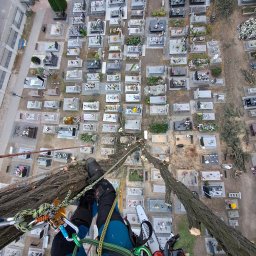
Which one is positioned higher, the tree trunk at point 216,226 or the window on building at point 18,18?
the window on building at point 18,18

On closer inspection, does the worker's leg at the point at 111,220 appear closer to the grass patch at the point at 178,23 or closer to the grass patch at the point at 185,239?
the grass patch at the point at 185,239

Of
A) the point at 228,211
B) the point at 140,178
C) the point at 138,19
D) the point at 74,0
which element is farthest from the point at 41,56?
the point at 228,211

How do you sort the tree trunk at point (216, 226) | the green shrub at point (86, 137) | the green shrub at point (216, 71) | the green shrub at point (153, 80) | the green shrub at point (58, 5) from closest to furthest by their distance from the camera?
the tree trunk at point (216, 226) < the green shrub at point (216, 71) < the green shrub at point (86, 137) < the green shrub at point (153, 80) < the green shrub at point (58, 5)

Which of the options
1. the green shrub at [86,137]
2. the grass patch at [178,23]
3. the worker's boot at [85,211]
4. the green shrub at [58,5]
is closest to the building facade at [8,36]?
the green shrub at [58,5]

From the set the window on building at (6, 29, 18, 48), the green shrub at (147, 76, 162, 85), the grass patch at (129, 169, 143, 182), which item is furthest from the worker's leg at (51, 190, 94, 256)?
the window on building at (6, 29, 18, 48)

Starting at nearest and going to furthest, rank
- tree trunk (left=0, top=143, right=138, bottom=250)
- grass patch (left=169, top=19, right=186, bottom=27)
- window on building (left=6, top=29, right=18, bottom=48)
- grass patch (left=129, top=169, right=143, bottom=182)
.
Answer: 1. tree trunk (left=0, top=143, right=138, bottom=250)
2. grass patch (left=129, top=169, right=143, bottom=182)
3. grass patch (left=169, top=19, right=186, bottom=27)
4. window on building (left=6, top=29, right=18, bottom=48)

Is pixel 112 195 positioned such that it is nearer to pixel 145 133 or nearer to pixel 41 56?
pixel 145 133

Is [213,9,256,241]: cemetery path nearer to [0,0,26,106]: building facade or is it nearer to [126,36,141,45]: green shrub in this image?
[126,36,141,45]: green shrub

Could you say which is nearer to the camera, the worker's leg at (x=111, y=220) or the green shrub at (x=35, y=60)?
the worker's leg at (x=111, y=220)
